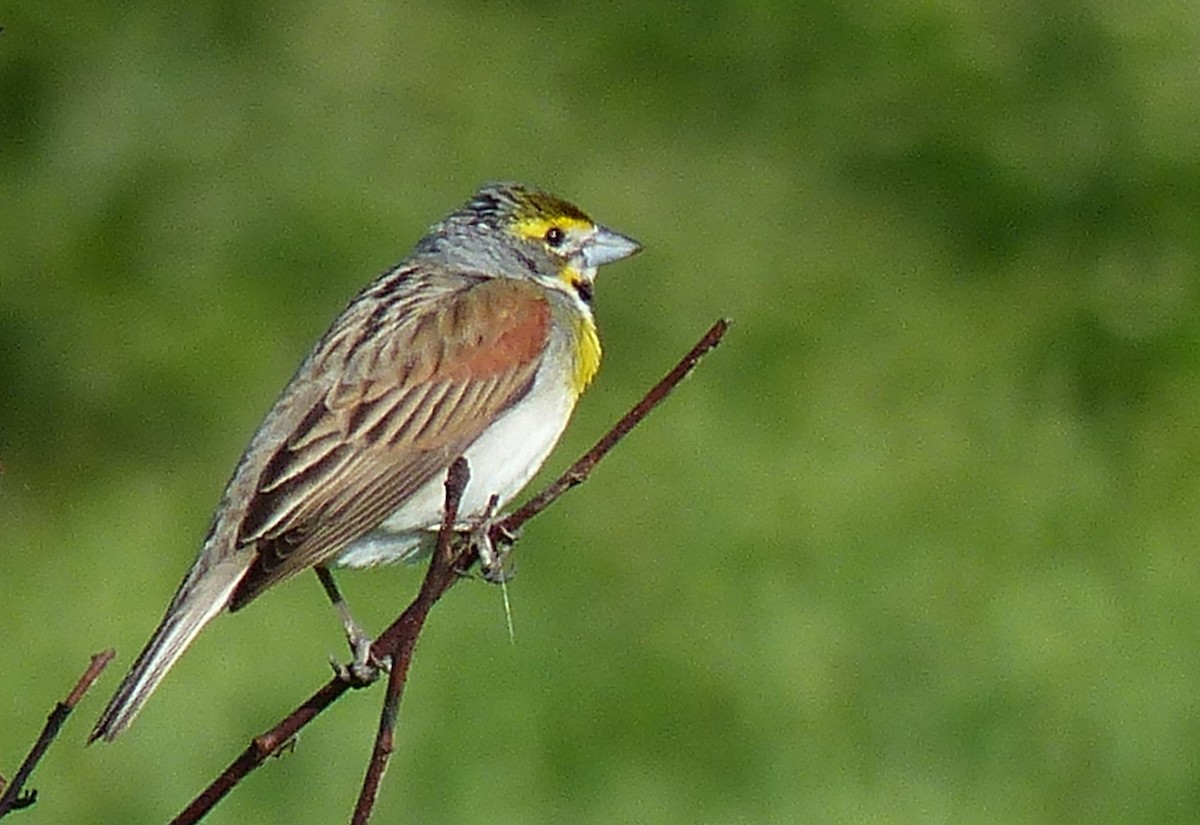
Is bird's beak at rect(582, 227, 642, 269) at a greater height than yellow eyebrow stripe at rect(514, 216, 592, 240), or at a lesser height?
lesser

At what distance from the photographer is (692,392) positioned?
21.8 ft

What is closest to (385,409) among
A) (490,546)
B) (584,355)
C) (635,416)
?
(584,355)

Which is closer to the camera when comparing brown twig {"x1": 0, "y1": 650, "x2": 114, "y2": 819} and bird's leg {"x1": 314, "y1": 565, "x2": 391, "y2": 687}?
brown twig {"x1": 0, "y1": 650, "x2": 114, "y2": 819}

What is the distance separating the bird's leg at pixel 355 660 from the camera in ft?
9.72

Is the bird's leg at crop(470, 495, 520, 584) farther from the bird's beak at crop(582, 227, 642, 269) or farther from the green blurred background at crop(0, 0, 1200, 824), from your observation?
the green blurred background at crop(0, 0, 1200, 824)

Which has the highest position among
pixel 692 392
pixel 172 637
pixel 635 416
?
pixel 635 416

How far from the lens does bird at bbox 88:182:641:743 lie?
3.54 metres

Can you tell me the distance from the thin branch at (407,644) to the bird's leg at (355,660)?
268mm

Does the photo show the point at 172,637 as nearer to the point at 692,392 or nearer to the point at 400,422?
the point at 400,422

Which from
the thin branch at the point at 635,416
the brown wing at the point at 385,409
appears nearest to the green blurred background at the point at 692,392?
the brown wing at the point at 385,409

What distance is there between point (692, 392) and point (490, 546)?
3.40 metres

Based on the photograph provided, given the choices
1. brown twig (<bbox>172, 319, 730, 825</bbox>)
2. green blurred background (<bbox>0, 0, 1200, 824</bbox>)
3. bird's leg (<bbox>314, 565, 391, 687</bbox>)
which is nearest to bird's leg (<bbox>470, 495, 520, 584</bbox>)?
bird's leg (<bbox>314, 565, 391, 687</bbox>)

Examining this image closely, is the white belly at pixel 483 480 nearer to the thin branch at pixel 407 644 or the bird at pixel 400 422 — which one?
the bird at pixel 400 422

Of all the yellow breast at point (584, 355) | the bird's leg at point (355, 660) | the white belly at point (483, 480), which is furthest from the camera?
the yellow breast at point (584, 355)
